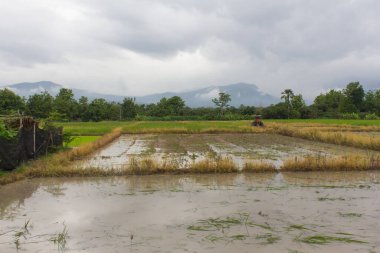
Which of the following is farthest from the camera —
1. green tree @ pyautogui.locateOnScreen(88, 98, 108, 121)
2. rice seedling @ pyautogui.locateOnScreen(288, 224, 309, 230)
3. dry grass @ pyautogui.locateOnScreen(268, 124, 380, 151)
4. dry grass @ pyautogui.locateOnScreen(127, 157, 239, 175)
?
green tree @ pyautogui.locateOnScreen(88, 98, 108, 121)

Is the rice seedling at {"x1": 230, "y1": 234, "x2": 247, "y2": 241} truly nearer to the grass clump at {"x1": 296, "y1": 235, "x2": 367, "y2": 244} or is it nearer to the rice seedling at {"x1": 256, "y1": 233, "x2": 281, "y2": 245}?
the rice seedling at {"x1": 256, "y1": 233, "x2": 281, "y2": 245}

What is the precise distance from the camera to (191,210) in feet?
22.2

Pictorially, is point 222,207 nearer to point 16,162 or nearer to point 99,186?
point 99,186

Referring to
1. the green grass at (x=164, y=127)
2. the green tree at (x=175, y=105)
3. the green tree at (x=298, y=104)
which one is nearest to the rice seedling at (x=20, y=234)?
the green grass at (x=164, y=127)

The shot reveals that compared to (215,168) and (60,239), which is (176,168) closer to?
(215,168)

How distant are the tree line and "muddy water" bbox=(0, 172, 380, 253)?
47.7m

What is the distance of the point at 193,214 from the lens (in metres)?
6.49

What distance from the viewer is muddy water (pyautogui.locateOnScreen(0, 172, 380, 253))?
5.05 metres

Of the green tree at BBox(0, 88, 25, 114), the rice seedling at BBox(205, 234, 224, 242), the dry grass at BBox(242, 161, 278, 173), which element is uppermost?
the green tree at BBox(0, 88, 25, 114)

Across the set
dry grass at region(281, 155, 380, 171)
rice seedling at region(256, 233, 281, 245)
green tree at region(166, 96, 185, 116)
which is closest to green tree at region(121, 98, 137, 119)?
green tree at region(166, 96, 185, 116)

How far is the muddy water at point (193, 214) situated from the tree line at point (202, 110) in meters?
47.7

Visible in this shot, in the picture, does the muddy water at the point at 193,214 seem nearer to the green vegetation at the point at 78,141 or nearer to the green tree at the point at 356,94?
the green vegetation at the point at 78,141

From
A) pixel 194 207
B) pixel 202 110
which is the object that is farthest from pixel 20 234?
pixel 202 110

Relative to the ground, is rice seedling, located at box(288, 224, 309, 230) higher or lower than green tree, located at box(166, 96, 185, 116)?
lower
